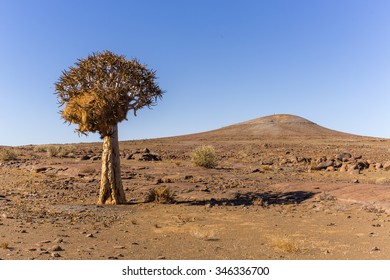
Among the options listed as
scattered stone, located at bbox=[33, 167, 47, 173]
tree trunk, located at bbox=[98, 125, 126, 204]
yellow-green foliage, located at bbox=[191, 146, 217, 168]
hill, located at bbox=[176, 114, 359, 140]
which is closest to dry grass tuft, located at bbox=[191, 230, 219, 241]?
tree trunk, located at bbox=[98, 125, 126, 204]

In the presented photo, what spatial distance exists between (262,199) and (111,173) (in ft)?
19.0

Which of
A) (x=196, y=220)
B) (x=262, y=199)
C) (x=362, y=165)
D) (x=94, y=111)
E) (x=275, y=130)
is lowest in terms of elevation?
(x=196, y=220)

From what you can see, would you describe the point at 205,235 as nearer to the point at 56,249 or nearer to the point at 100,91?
the point at 56,249

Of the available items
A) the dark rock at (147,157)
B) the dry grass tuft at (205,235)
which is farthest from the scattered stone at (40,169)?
the dry grass tuft at (205,235)

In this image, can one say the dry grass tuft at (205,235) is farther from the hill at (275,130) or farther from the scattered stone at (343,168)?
the hill at (275,130)

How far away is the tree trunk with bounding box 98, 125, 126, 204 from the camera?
567 inches

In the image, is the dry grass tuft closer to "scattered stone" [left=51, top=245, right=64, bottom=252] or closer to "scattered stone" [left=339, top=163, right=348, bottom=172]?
"scattered stone" [left=51, top=245, right=64, bottom=252]

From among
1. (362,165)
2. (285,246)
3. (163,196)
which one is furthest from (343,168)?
(285,246)

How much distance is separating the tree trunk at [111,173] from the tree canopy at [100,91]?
15.4 inches

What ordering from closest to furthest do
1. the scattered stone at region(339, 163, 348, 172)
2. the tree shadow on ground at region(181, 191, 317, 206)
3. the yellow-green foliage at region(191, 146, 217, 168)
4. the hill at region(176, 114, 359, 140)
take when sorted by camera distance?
1. the tree shadow on ground at region(181, 191, 317, 206)
2. the scattered stone at region(339, 163, 348, 172)
3. the yellow-green foliage at region(191, 146, 217, 168)
4. the hill at region(176, 114, 359, 140)

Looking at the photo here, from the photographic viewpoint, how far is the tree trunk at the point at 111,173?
1440cm

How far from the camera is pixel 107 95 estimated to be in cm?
1362

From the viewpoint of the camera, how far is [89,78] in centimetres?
1369
